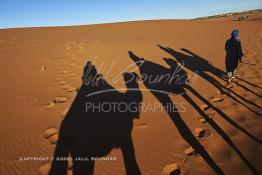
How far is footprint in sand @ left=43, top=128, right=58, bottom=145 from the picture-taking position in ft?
16.3

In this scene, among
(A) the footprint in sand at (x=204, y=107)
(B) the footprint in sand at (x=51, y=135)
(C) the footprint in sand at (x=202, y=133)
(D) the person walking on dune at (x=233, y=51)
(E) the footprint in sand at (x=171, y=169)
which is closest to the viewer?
(E) the footprint in sand at (x=171, y=169)

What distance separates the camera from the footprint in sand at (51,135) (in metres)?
4.95

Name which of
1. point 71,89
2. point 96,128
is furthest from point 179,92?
point 71,89

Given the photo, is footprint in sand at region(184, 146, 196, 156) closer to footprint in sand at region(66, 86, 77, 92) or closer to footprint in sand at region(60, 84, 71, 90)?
footprint in sand at region(66, 86, 77, 92)

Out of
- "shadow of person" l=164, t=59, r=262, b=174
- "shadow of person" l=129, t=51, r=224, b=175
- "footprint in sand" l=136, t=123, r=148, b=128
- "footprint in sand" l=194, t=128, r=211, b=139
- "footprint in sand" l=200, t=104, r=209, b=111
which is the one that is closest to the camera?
"shadow of person" l=164, t=59, r=262, b=174

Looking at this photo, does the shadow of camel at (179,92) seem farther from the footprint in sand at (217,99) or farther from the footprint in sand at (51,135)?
the footprint in sand at (51,135)

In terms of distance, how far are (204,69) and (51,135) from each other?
7.61 metres

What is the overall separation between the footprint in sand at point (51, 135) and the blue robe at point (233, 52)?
19.8 feet

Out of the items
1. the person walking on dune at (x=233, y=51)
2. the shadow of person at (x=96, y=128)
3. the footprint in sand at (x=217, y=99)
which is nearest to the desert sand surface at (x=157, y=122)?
the footprint in sand at (x=217, y=99)

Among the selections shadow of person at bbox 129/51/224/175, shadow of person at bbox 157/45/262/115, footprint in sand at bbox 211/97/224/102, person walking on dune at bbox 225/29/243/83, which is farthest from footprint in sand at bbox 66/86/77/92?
person walking on dune at bbox 225/29/243/83

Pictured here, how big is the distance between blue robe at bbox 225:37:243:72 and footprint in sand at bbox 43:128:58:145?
6.04 metres

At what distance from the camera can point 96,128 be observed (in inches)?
215

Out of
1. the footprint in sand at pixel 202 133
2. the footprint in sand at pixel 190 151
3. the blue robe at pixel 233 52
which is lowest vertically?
the footprint in sand at pixel 190 151

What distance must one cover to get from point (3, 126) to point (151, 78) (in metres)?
5.67
